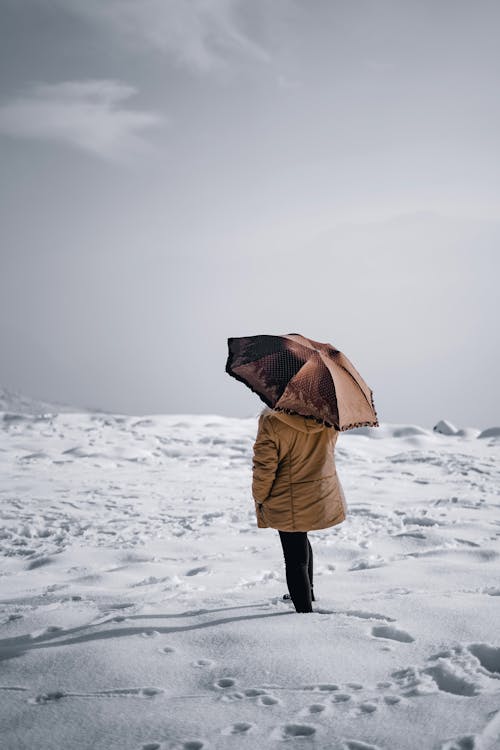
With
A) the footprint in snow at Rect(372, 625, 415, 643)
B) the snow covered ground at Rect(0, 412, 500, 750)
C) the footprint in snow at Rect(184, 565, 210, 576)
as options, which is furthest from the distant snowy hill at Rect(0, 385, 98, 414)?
Answer: the footprint in snow at Rect(372, 625, 415, 643)

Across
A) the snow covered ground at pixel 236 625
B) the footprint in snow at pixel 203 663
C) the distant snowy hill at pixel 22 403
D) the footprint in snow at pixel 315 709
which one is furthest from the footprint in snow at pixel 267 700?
the distant snowy hill at pixel 22 403

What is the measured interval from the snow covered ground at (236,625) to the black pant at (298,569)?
0.41ft

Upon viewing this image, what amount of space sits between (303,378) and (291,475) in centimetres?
54

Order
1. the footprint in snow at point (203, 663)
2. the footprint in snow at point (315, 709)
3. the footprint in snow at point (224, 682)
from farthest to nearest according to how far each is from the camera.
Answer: the footprint in snow at point (203, 663), the footprint in snow at point (224, 682), the footprint in snow at point (315, 709)

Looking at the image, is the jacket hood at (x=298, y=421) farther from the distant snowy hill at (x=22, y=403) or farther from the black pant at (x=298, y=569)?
the distant snowy hill at (x=22, y=403)

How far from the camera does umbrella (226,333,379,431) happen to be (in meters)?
3.06

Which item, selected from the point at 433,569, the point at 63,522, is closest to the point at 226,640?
the point at 433,569

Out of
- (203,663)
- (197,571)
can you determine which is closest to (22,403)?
(197,571)

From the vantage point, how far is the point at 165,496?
25.4ft

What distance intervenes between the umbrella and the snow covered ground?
1040 mm

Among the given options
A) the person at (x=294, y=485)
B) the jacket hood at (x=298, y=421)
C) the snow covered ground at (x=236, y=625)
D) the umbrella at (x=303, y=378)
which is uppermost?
the umbrella at (x=303, y=378)

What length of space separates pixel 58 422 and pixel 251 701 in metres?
11.7

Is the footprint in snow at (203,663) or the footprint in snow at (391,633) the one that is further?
the footprint in snow at (391,633)

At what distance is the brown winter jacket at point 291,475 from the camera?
3.13 metres
